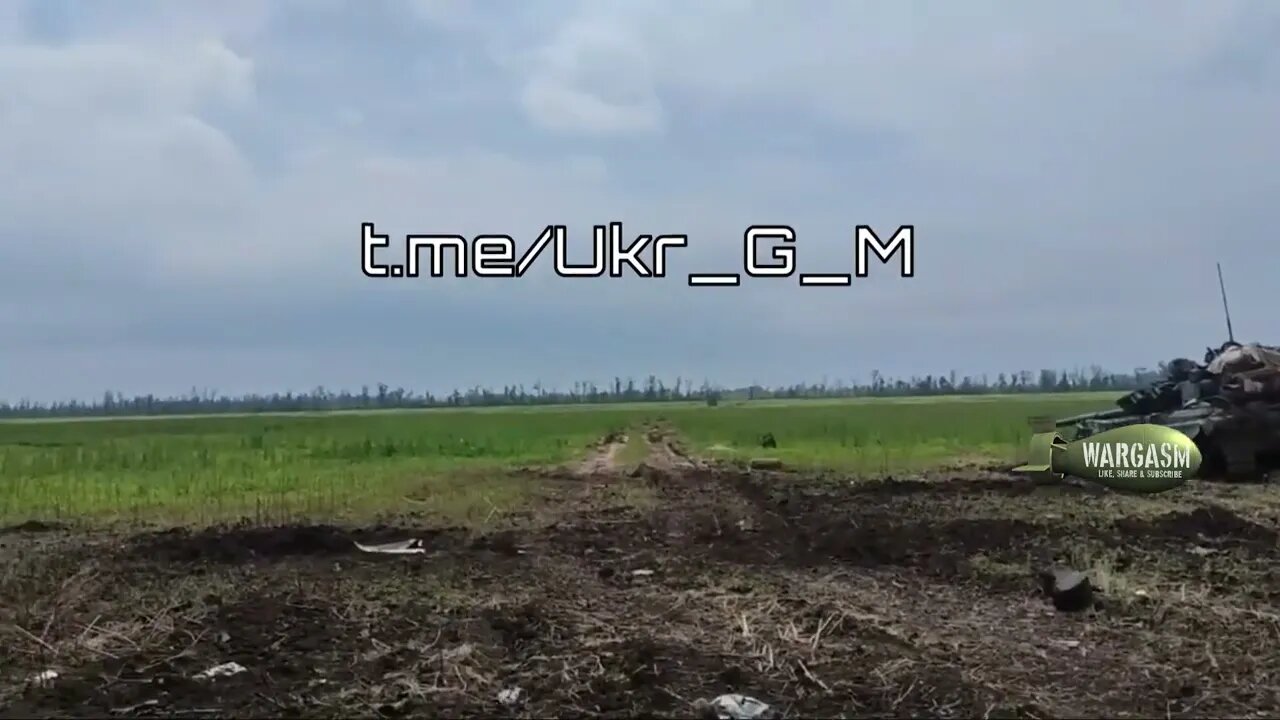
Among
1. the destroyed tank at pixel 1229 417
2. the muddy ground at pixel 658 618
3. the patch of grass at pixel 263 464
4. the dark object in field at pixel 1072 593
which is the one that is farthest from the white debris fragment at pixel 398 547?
the destroyed tank at pixel 1229 417

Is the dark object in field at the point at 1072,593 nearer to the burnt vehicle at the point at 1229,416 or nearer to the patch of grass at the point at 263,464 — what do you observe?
the patch of grass at the point at 263,464

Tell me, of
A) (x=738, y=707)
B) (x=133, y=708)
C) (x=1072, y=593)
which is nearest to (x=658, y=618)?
(x=738, y=707)

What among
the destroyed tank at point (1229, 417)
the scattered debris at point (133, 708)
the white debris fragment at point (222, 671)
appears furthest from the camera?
the destroyed tank at point (1229, 417)

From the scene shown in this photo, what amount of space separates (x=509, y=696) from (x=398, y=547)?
376 centimetres

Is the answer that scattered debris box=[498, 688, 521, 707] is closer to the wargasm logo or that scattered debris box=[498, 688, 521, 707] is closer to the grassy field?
the grassy field

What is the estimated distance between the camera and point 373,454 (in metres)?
18.7

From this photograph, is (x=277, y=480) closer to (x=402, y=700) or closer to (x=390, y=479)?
(x=390, y=479)

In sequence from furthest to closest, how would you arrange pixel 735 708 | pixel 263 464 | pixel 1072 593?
pixel 263 464
pixel 1072 593
pixel 735 708

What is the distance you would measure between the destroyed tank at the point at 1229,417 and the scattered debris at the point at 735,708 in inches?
408

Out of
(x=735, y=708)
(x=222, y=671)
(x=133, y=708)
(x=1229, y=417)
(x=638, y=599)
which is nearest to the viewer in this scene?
(x=735, y=708)

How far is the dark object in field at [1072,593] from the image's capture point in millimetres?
5742

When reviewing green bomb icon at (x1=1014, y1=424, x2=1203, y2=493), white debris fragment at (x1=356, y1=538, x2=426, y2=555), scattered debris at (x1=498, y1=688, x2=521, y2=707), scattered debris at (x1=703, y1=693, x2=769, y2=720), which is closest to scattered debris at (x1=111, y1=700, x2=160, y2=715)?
scattered debris at (x1=498, y1=688, x2=521, y2=707)

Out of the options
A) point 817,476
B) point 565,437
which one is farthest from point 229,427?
point 817,476

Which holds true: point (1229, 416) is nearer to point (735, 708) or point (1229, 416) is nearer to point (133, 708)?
point (735, 708)
